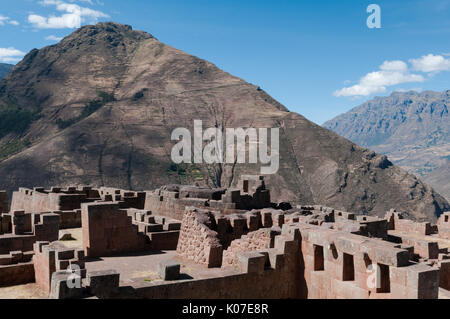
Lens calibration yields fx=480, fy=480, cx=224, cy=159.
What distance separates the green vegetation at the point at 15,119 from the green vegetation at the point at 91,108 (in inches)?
427

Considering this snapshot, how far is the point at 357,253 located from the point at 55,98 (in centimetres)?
16105

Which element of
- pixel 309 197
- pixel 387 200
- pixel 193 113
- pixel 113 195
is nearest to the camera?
pixel 113 195

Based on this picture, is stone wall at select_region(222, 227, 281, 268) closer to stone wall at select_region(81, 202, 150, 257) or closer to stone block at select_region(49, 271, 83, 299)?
stone block at select_region(49, 271, 83, 299)

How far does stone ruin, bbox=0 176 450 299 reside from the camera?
Answer: 32.4 feet

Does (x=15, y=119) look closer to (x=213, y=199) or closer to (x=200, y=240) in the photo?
(x=213, y=199)

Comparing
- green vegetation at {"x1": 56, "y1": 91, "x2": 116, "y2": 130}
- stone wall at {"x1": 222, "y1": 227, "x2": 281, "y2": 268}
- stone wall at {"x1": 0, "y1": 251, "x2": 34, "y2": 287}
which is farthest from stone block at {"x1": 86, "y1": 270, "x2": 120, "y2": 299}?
green vegetation at {"x1": 56, "y1": 91, "x2": 116, "y2": 130}

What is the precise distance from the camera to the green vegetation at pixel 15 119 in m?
144

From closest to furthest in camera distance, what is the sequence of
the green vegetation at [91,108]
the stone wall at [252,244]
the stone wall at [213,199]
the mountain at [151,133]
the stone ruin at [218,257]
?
the stone ruin at [218,257], the stone wall at [252,244], the stone wall at [213,199], the mountain at [151,133], the green vegetation at [91,108]

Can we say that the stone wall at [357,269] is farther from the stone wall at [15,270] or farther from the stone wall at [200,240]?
the stone wall at [15,270]

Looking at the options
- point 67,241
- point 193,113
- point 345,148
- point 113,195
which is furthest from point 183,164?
point 67,241

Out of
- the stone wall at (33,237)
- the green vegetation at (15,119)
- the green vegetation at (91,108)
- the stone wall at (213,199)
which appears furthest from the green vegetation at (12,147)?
the stone wall at (33,237)

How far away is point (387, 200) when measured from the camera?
12581 cm

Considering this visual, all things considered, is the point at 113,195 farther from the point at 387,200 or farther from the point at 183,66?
the point at 183,66

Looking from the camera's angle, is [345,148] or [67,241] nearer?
[67,241]
